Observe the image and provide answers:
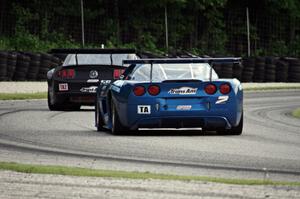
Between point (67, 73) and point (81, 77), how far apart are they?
29cm

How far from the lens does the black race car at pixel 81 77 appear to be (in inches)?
882

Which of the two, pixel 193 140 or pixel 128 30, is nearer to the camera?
pixel 193 140

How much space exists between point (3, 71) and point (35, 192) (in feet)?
89.6

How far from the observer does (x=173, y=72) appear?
16.0 metres

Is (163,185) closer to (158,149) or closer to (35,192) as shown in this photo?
(35,192)

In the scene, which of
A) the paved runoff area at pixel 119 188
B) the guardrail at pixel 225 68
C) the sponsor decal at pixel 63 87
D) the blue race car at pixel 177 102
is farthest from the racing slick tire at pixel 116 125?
the guardrail at pixel 225 68

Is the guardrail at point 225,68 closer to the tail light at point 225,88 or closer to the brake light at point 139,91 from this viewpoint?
the brake light at point 139,91

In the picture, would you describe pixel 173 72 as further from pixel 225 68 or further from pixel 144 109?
pixel 225 68

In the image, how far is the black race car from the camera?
2239 cm

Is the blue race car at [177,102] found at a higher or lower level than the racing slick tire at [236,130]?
higher

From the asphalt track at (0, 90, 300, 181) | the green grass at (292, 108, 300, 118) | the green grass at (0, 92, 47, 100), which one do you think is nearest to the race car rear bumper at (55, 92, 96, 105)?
the asphalt track at (0, 90, 300, 181)

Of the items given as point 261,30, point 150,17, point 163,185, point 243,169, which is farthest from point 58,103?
point 261,30

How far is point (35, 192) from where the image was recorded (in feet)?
29.0

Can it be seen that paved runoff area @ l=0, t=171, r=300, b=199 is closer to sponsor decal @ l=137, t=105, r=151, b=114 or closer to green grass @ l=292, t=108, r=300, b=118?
sponsor decal @ l=137, t=105, r=151, b=114
